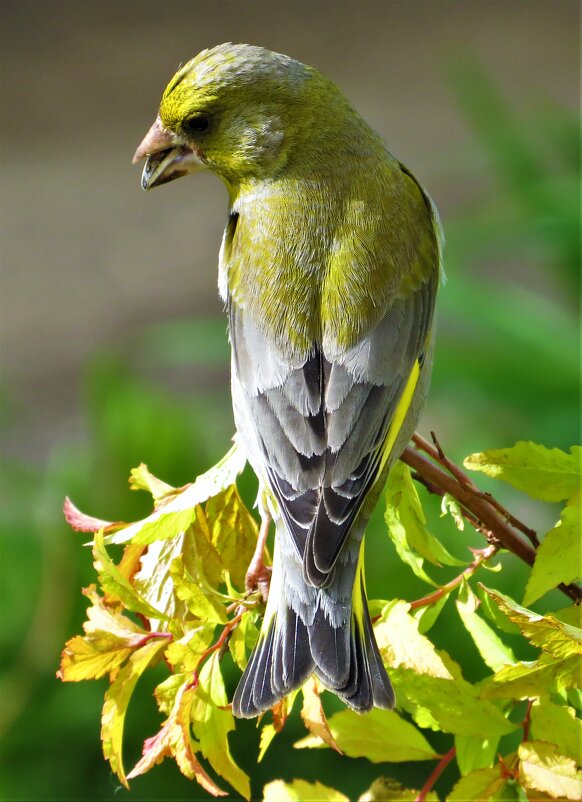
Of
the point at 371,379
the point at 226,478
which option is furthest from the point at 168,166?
the point at 226,478

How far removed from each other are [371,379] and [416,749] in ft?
1.56

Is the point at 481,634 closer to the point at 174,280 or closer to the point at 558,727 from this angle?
the point at 558,727

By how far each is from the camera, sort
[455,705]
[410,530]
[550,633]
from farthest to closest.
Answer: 1. [410,530]
2. [455,705]
3. [550,633]

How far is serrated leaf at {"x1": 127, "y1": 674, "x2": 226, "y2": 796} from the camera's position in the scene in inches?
40.5

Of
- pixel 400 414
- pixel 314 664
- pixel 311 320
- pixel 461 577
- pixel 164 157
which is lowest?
pixel 314 664

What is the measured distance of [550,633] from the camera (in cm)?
92

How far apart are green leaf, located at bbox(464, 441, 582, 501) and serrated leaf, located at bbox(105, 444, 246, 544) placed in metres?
0.31

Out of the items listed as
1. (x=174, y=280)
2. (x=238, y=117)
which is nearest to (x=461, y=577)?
(x=238, y=117)

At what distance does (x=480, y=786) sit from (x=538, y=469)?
0.98 ft

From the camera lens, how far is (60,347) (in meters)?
7.11

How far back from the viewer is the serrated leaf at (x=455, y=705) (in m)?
1.04

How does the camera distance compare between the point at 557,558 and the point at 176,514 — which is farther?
the point at 176,514

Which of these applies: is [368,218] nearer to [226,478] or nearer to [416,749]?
[226,478]

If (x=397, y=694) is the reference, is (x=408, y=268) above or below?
above
